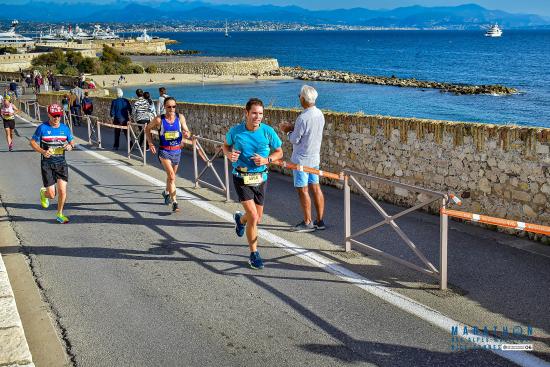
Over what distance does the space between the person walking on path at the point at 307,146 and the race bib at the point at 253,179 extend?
4.76ft

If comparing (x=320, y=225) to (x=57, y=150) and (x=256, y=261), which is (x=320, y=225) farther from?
(x=57, y=150)

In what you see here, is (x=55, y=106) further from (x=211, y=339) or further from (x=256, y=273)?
(x=211, y=339)

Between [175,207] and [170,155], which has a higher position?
[170,155]

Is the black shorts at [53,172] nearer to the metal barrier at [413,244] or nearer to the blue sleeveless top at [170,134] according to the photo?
the blue sleeveless top at [170,134]

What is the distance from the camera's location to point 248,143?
704 centimetres

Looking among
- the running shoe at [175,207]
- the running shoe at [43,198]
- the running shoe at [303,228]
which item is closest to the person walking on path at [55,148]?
the running shoe at [43,198]

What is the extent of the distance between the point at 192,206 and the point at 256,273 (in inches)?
146

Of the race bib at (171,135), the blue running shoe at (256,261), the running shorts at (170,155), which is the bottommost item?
the blue running shoe at (256,261)

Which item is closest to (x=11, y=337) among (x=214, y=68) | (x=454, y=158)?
(x=454, y=158)

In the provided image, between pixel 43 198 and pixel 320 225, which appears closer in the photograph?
pixel 320 225

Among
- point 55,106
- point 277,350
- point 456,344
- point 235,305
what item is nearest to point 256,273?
point 235,305

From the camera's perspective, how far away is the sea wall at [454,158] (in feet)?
26.3

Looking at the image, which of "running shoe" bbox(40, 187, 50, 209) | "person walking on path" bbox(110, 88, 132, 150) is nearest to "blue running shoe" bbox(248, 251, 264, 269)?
"running shoe" bbox(40, 187, 50, 209)

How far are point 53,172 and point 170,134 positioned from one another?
193cm
